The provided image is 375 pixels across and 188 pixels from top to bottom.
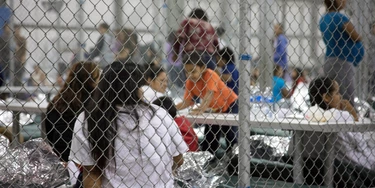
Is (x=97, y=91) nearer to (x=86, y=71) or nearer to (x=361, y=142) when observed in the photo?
(x=86, y=71)

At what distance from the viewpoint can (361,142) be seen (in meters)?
5.55

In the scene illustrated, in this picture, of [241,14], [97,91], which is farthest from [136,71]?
[241,14]

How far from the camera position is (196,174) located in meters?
5.29

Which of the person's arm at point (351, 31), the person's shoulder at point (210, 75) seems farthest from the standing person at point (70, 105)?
the person's arm at point (351, 31)

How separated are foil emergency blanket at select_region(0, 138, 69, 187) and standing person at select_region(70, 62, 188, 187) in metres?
0.80

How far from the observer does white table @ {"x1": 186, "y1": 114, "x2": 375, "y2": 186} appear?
4.92 meters

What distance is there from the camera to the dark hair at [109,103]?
3764mm

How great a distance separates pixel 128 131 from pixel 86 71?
81 cm

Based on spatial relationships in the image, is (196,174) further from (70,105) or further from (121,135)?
(121,135)

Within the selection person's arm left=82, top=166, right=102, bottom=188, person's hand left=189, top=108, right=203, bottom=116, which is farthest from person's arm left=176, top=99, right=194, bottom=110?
person's arm left=82, top=166, right=102, bottom=188

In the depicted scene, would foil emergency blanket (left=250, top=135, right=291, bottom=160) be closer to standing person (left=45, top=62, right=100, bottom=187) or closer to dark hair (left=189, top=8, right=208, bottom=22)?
dark hair (left=189, top=8, right=208, bottom=22)

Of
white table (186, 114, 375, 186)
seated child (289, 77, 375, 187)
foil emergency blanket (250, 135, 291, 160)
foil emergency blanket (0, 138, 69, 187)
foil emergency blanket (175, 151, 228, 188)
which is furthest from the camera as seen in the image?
foil emergency blanket (250, 135, 291, 160)

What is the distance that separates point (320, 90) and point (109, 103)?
7.65 feet

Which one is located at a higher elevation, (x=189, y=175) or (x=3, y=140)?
(x=3, y=140)
